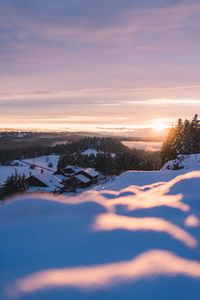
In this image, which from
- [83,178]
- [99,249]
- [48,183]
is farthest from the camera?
[83,178]

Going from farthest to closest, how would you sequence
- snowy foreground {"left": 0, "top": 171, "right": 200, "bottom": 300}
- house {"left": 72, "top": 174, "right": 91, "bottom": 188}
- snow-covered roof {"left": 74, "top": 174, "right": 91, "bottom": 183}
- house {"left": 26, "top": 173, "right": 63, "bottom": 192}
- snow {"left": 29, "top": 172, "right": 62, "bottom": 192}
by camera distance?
1. snow-covered roof {"left": 74, "top": 174, "right": 91, "bottom": 183}
2. house {"left": 72, "top": 174, "right": 91, "bottom": 188}
3. house {"left": 26, "top": 173, "right": 63, "bottom": 192}
4. snow {"left": 29, "top": 172, "right": 62, "bottom": 192}
5. snowy foreground {"left": 0, "top": 171, "right": 200, "bottom": 300}

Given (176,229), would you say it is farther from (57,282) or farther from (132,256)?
(57,282)

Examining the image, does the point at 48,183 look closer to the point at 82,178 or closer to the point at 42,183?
the point at 42,183

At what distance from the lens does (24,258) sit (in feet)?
11.0

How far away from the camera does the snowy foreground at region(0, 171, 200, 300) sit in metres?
2.74

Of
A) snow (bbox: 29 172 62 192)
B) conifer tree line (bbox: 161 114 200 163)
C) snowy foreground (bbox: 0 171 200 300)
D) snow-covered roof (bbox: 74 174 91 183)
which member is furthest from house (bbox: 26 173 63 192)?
snowy foreground (bbox: 0 171 200 300)

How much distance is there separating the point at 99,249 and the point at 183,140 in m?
58.8

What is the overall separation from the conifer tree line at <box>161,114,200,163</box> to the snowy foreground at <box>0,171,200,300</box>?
54632 millimetres

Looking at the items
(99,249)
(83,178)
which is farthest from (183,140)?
(99,249)

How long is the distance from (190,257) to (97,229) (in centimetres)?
118

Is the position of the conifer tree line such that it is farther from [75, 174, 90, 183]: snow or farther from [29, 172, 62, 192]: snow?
[29, 172, 62, 192]: snow

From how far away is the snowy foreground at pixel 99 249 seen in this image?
2.74 m

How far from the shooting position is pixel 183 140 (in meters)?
60.7

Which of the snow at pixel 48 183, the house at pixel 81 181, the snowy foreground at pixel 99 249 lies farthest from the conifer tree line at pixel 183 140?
the snowy foreground at pixel 99 249
